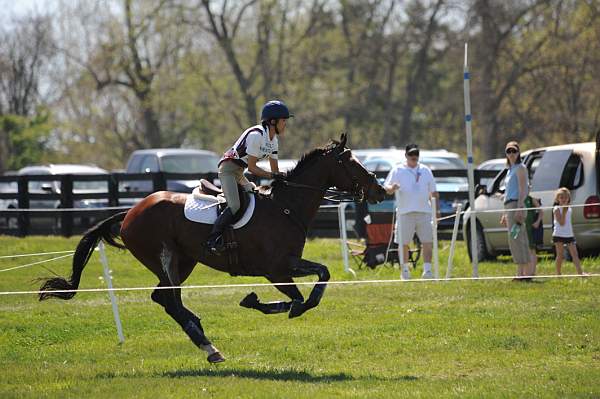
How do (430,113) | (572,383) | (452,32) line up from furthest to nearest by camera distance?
(430,113) < (452,32) < (572,383)

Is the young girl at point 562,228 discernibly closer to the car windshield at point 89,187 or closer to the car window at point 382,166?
the car window at point 382,166

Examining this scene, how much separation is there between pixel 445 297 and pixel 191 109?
44028 mm

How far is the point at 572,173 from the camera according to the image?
731 inches

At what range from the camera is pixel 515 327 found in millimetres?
12117

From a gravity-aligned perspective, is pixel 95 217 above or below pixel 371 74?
below

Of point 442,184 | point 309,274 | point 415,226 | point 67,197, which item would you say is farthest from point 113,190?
point 309,274

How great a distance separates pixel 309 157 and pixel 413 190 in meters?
6.02

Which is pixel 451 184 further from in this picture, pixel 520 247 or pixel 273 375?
pixel 273 375

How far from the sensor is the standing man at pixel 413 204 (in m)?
17.3

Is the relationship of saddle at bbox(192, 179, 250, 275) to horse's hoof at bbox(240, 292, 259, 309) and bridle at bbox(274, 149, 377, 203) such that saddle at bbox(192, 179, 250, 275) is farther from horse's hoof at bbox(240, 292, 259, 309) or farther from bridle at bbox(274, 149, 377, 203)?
horse's hoof at bbox(240, 292, 259, 309)

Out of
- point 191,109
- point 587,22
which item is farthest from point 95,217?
point 191,109

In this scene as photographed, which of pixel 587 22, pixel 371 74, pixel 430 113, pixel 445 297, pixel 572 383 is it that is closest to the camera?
pixel 572 383

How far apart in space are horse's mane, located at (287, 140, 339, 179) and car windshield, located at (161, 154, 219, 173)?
19.2 metres

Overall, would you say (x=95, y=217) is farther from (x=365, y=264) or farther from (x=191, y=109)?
(x=191, y=109)
